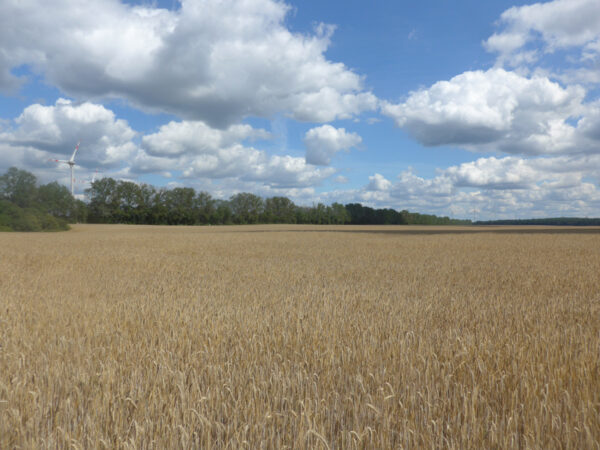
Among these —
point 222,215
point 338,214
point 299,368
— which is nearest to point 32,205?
point 222,215

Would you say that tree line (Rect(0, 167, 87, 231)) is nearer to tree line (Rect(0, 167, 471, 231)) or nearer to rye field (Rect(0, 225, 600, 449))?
tree line (Rect(0, 167, 471, 231))

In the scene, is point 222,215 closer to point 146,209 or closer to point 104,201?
point 146,209

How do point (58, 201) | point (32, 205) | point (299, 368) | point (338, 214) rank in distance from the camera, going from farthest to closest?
point (338, 214), point (58, 201), point (32, 205), point (299, 368)

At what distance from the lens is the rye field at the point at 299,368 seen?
121 inches

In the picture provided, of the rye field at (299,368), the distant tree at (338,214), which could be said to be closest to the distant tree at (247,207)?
the distant tree at (338,214)

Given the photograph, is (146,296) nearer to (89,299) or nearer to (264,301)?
(89,299)

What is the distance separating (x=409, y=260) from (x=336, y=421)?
45.1ft

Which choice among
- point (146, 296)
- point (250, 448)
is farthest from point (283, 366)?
point (146, 296)

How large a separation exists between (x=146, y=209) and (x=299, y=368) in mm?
110831

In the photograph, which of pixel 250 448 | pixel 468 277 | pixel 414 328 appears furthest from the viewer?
pixel 468 277

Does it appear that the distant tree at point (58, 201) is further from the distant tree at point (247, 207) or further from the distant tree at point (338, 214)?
the distant tree at point (338, 214)

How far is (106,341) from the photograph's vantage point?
545 centimetres

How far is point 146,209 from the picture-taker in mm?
106250

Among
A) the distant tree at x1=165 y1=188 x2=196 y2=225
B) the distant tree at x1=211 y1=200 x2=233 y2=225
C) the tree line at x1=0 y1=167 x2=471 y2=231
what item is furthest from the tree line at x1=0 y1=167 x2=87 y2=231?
the distant tree at x1=211 y1=200 x2=233 y2=225
